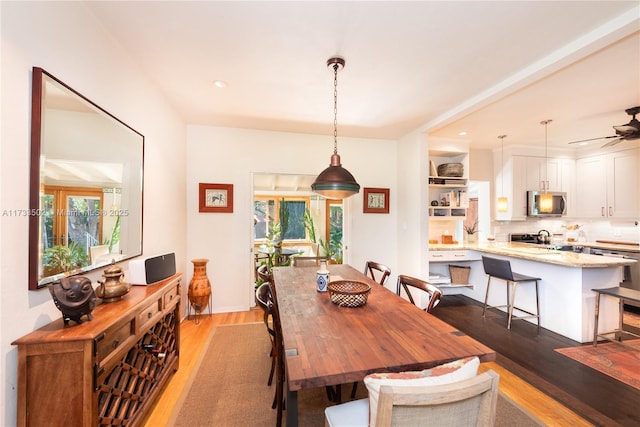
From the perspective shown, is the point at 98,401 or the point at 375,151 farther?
the point at 375,151

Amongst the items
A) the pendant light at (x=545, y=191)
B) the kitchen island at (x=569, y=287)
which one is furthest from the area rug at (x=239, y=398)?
the pendant light at (x=545, y=191)

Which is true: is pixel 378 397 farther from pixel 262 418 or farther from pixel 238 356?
pixel 238 356

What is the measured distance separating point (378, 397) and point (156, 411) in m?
1.79

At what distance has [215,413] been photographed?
1.80 m

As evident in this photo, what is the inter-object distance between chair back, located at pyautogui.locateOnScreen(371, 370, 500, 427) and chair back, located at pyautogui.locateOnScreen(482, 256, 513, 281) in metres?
2.73

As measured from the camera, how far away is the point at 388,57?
2076 mm

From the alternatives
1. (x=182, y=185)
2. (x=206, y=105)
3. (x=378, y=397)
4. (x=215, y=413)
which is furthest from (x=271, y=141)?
(x=378, y=397)

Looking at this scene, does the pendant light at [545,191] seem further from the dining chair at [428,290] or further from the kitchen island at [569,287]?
the dining chair at [428,290]

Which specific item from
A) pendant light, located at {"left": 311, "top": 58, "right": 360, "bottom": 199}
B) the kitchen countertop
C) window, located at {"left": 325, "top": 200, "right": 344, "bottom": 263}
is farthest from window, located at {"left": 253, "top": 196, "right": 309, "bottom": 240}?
pendant light, located at {"left": 311, "top": 58, "right": 360, "bottom": 199}

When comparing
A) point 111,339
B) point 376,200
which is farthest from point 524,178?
point 111,339

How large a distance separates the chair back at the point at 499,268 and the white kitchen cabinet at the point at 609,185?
3.14 meters

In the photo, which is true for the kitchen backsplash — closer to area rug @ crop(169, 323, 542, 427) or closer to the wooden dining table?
area rug @ crop(169, 323, 542, 427)

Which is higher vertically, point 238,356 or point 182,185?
point 182,185

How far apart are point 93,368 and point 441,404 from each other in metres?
1.41
